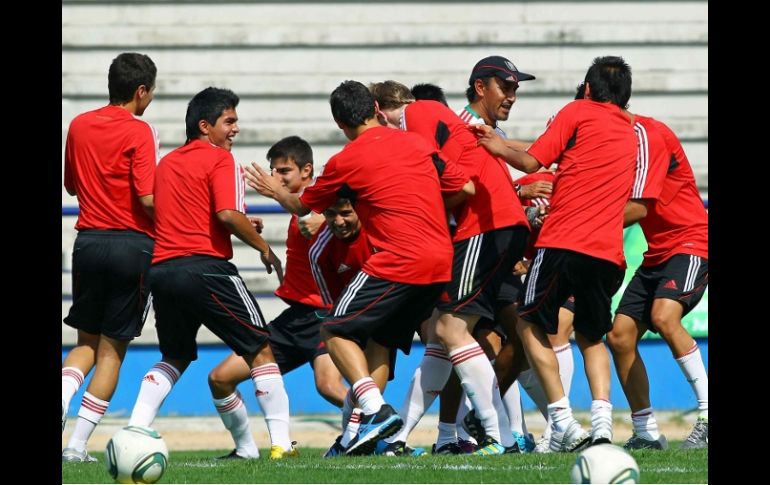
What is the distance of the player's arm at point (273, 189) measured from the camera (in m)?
8.00

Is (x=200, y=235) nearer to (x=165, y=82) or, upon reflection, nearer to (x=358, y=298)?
(x=358, y=298)

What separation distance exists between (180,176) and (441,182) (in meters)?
1.48

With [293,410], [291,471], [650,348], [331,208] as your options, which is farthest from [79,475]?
[650,348]

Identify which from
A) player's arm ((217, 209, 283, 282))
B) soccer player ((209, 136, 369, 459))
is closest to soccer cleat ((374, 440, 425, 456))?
soccer player ((209, 136, 369, 459))

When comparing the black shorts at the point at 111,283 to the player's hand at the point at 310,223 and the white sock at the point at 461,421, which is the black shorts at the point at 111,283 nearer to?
the player's hand at the point at 310,223

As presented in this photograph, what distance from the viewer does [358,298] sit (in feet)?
24.8

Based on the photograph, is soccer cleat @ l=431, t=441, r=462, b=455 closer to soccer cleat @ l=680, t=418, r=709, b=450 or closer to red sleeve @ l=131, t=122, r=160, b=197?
soccer cleat @ l=680, t=418, r=709, b=450

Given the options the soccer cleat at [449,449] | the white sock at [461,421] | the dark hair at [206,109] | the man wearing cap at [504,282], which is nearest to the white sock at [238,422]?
the soccer cleat at [449,449]

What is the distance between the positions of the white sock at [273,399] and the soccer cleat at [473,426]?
121 cm

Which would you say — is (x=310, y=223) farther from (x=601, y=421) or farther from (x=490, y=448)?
(x=601, y=421)

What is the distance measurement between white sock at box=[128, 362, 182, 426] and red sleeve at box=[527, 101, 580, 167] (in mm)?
2431

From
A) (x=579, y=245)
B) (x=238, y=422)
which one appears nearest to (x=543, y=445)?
(x=579, y=245)

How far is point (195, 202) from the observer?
7.90 m

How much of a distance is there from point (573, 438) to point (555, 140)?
165 cm
